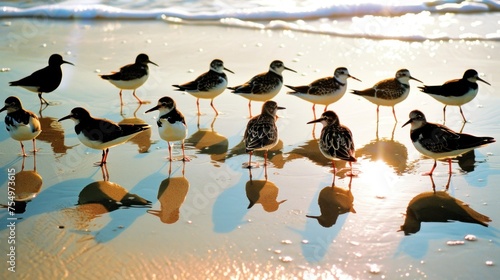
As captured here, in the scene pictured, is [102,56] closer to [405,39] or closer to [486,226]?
[405,39]

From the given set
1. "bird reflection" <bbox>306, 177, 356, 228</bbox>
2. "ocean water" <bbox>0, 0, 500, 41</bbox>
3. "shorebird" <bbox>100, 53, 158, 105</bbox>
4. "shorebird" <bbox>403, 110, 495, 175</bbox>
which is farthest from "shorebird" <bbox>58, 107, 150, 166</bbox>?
"ocean water" <bbox>0, 0, 500, 41</bbox>

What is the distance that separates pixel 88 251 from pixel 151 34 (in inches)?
378

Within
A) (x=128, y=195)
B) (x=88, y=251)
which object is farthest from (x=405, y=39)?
(x=88, y=251)

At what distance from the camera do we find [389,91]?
34.8ft

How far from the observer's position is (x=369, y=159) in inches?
364

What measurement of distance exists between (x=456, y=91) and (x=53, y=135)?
20.1 feet

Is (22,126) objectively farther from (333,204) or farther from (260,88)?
(333,204)

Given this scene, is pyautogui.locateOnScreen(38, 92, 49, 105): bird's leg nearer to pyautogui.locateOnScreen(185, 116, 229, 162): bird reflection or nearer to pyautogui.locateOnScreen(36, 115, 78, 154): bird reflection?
pyautogui.locateOnScreen(36, 115, 78, 154): bird reflection

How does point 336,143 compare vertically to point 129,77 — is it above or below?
below

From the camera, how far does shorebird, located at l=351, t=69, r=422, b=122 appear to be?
10.6m

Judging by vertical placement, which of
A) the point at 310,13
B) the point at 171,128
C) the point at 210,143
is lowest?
the point at 210,143

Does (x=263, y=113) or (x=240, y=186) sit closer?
(x=240, y=186)

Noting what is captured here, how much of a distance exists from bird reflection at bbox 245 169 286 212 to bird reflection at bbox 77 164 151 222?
122 cm

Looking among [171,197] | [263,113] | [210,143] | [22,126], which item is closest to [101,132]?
[22,126]
